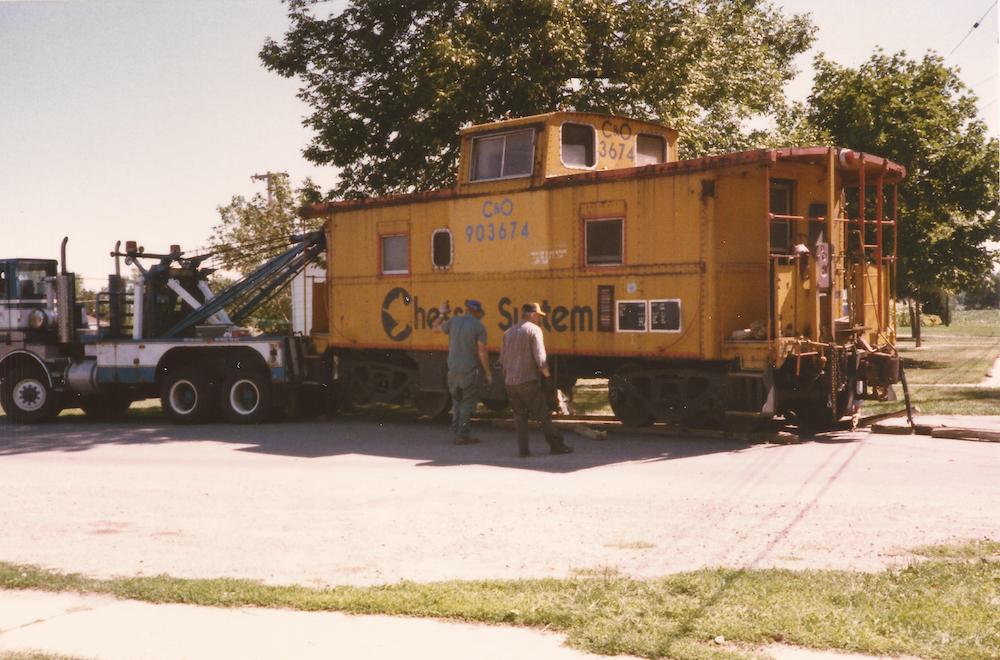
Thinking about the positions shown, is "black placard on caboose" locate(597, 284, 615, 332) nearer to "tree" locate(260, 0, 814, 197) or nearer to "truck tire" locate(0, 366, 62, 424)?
"tree" locate(260, 0, 814, 197)

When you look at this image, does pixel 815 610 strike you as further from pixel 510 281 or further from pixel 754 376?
pixel 510 281

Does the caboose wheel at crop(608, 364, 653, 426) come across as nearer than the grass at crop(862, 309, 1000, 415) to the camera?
Yes

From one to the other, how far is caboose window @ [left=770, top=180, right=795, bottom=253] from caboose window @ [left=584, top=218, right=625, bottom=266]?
6.67 ft

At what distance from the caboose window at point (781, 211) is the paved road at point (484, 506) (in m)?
2.70

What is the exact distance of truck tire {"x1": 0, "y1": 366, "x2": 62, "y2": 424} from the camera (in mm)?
18906

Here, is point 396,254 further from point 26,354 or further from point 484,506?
point 484,506

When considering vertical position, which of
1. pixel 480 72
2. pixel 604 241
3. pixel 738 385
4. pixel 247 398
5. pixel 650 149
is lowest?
pixel 247 398

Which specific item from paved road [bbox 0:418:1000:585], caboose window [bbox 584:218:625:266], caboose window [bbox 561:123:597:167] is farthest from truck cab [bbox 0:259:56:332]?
→ caboose window [bbox 584:218:625:266]

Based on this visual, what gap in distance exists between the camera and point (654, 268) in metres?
13.9

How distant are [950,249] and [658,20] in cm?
1562

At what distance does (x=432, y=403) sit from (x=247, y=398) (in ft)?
10.9

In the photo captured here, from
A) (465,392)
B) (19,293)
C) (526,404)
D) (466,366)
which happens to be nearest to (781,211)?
(526,404)

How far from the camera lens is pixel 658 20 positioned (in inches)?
778

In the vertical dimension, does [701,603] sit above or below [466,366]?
below
